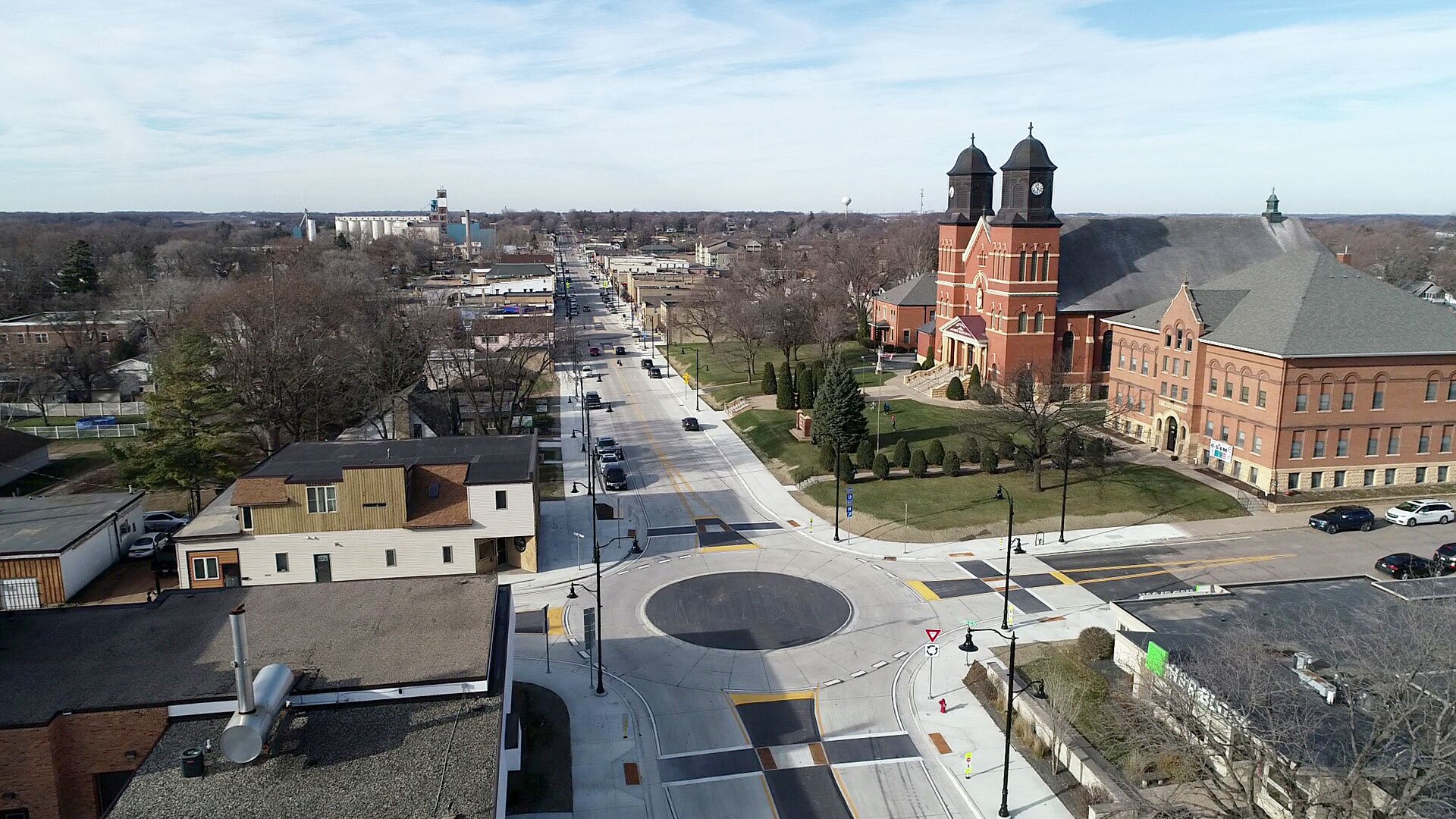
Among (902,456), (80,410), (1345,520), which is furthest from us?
(80,410)

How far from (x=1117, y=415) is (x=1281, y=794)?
40.9 m

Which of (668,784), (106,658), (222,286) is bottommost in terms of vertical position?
(668,784)

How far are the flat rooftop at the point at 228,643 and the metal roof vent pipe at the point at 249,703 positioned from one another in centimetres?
124

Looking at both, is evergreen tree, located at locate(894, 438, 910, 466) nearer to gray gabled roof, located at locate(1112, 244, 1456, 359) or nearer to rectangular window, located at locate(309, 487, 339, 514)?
gray gabled roof, located at locate(1112, 244, 1456, 359)

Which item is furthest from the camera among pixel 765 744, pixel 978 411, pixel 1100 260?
pixel 1100 260

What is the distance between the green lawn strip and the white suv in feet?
21.3

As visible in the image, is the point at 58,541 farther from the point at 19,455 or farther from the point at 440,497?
the point at 19,455

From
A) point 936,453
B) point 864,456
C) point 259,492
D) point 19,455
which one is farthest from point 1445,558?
point 19,455

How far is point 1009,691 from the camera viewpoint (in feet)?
78.9

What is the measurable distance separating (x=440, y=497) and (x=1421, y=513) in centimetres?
4421

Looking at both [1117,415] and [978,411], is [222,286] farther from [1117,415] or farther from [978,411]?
[1117,415]

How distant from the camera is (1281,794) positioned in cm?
2017

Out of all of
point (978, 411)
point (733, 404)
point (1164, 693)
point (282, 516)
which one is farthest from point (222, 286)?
point (1164, 693)

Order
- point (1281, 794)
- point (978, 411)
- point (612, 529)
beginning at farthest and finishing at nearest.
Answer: point (978, 411)
point (612, 529)
point (1281, 794)
